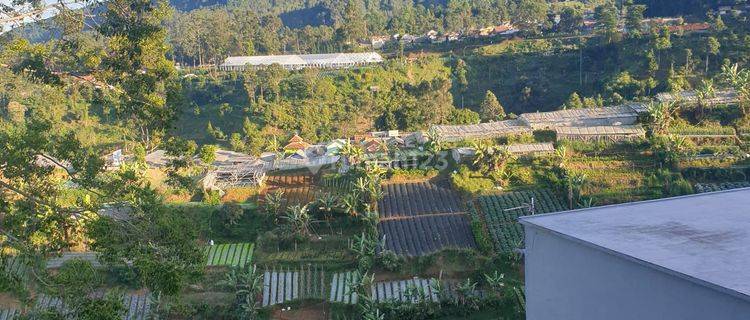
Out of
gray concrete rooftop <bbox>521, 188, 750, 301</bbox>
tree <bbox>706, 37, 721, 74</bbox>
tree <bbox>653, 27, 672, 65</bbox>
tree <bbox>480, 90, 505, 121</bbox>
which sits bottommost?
gray concrete rooftop <bbox>521, 188, 750, 301</bbox>

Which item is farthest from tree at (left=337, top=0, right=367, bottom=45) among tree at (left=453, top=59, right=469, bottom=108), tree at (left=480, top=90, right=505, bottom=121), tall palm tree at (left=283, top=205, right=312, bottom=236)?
tall palm tree at (left=283, top=205, right=312, bottom=236)

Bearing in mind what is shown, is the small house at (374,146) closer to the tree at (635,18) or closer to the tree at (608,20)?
the tree at (608,20)

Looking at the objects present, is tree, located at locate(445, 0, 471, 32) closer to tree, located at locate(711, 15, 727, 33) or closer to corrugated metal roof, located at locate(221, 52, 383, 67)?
corrugated metal roof, located at locate(221, 52, 383, 67)

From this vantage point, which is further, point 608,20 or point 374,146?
point 608,20

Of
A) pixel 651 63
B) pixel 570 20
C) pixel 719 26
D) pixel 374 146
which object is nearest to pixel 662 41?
pixel 651 63

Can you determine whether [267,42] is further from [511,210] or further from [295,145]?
[511,210]

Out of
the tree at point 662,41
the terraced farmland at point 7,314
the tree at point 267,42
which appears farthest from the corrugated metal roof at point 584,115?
the tree at point 267,42
